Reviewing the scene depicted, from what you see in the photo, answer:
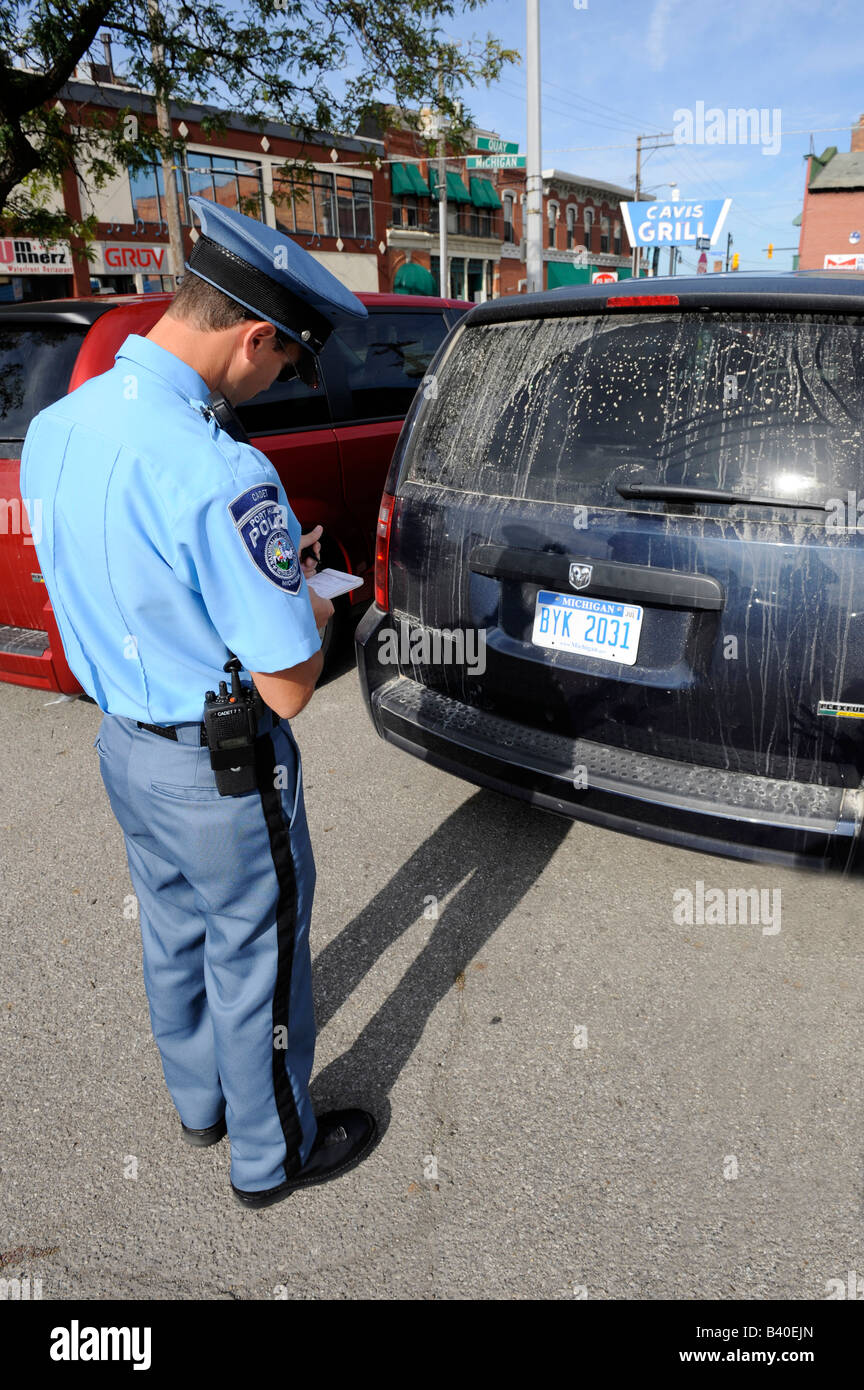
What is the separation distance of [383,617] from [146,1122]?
72.0 inches

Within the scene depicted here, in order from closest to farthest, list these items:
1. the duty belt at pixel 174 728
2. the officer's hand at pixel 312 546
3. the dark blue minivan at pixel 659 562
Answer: the duty belt at pixel 174 728 < the officer's hand at pixel 312 546 < the dark blue minivan at pixel 659 562

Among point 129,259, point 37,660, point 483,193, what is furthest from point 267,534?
point 483,193

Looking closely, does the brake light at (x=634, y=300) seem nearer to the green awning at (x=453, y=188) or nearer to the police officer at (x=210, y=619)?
the police officer at (x=210, y=619)

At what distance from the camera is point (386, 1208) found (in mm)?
2006

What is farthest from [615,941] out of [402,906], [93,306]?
[93,306]

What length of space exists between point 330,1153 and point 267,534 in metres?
1.48

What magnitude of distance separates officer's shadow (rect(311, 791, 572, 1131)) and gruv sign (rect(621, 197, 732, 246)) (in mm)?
25650

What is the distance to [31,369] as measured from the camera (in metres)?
4.07


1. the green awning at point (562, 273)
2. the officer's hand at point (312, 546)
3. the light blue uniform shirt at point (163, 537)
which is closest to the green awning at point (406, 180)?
the green awning at point (562, 273)

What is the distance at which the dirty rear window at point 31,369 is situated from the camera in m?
4.00

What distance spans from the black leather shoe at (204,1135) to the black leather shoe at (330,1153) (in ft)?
0.55

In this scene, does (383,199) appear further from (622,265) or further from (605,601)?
(605,601)

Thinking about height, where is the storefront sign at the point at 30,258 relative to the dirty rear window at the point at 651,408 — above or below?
above

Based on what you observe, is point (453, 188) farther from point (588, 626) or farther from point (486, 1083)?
point (486, 1083)
